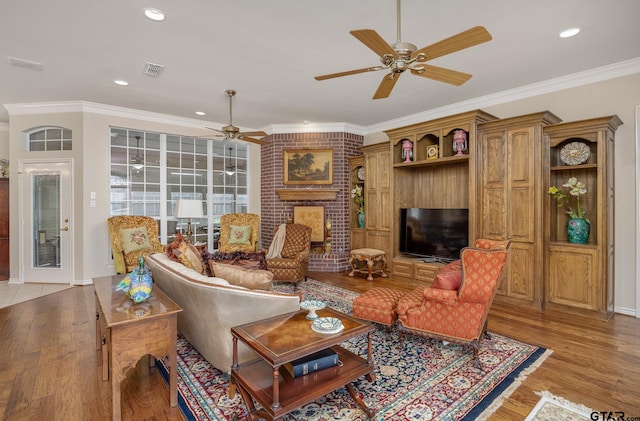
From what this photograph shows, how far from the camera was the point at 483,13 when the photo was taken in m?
2.77

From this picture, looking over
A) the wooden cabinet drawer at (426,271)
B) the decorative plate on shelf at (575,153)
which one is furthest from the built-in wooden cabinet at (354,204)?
the decorative plate on shelf at (575,153)

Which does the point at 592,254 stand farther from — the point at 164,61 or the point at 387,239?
the point at 164,61

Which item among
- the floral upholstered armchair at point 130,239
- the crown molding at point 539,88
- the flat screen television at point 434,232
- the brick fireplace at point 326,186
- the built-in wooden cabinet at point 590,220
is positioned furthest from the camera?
the brick fireplace at point 326,186

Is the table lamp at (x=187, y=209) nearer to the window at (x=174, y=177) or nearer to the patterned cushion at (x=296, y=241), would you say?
the window at (x=174, y=177)

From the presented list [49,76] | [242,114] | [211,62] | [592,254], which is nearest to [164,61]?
[211,62]

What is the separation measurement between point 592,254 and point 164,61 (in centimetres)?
540

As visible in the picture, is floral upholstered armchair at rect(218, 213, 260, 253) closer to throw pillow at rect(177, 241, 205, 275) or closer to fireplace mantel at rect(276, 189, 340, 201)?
fireplace mantel at rect(276, 189, 340, 201)

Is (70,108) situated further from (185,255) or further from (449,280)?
(449,280)

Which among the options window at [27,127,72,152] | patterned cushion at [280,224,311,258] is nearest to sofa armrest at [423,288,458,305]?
patterned cushion at [280,224,311,258]

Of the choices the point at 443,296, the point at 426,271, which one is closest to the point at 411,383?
the point at 443,296

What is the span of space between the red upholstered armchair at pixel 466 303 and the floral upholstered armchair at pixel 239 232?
12.6 feet

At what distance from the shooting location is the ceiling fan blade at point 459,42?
2.02 m

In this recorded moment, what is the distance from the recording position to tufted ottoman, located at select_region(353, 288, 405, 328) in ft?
9.91

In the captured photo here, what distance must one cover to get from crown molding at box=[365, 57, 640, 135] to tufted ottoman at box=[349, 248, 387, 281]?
251cm
